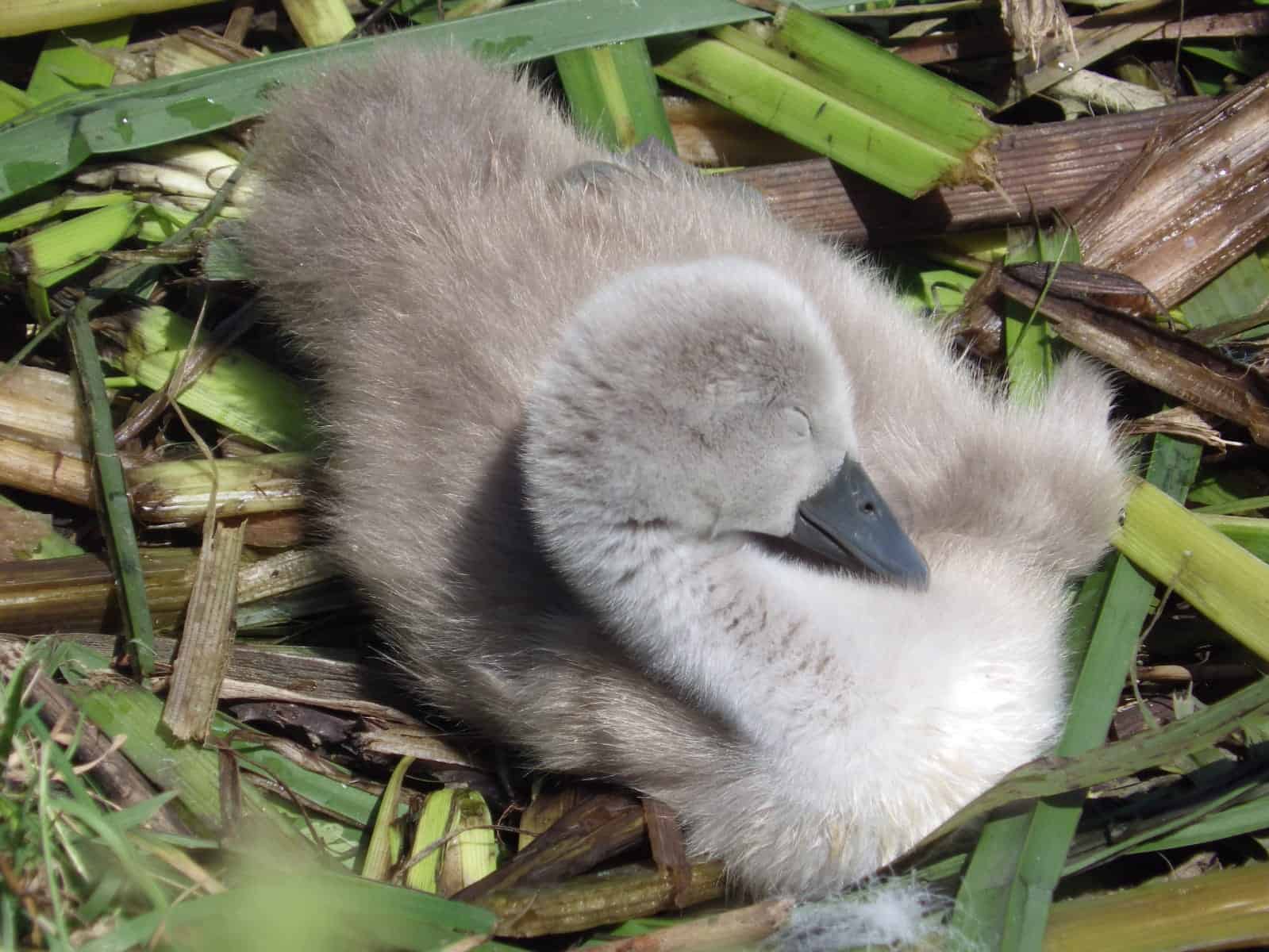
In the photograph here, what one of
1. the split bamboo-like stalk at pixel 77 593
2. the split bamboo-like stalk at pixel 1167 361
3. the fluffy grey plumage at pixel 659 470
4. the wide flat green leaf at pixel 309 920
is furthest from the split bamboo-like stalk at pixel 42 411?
the split bamboo-like stalk at pixel 1167 361

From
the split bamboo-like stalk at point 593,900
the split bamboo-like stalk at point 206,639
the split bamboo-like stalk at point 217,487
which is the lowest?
the split bamboo-like stalk at point 593,900

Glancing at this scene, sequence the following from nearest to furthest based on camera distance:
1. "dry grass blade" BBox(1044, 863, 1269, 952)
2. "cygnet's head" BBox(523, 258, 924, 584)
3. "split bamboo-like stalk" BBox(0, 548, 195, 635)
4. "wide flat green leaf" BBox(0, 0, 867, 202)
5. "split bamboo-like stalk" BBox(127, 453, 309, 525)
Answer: "cygnet's head" BBox(523, 258, 924, 584) < "dry grass blade" BBox(1044, 863, 1269, 952) < "split bamboo-like stalk" BBox(0, 548, 195, 635) < "split bamboo-like stalk" BBox(127, 453, 309, 525) < "wide flat green leaf" BBox(0, 0, 867, 202)

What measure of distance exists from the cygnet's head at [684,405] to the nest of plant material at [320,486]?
61 centimetres

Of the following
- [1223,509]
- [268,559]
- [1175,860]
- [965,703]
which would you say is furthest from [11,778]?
[1223,509]

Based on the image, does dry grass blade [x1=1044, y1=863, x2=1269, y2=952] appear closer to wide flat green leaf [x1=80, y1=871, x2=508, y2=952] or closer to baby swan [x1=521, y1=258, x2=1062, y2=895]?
baby swan [x1=521, y1=258, x2=1062, y2=895]

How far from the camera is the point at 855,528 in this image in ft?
6.32

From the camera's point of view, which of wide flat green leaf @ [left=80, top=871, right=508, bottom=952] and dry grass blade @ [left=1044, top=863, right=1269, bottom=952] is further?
dry grass blade @ [left=1044, top=863, right=1269, bottom=952]

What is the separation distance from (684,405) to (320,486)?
3.83ft

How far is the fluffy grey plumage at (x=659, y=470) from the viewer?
179cm

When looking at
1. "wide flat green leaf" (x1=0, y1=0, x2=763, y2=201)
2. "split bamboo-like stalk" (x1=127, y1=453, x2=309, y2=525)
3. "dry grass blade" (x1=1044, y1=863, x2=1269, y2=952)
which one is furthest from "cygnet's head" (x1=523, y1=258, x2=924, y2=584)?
"wide flat green leaf" (x1=0, y1=0, x2=763, y2=201)

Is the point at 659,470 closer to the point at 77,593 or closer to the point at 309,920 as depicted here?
the point at 309,920

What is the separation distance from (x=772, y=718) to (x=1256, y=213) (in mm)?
1594

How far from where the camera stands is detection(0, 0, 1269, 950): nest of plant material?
76.0 inches

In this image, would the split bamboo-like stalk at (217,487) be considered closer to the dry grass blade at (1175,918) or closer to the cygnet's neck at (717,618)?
the cygnet's neck at (717,618)
